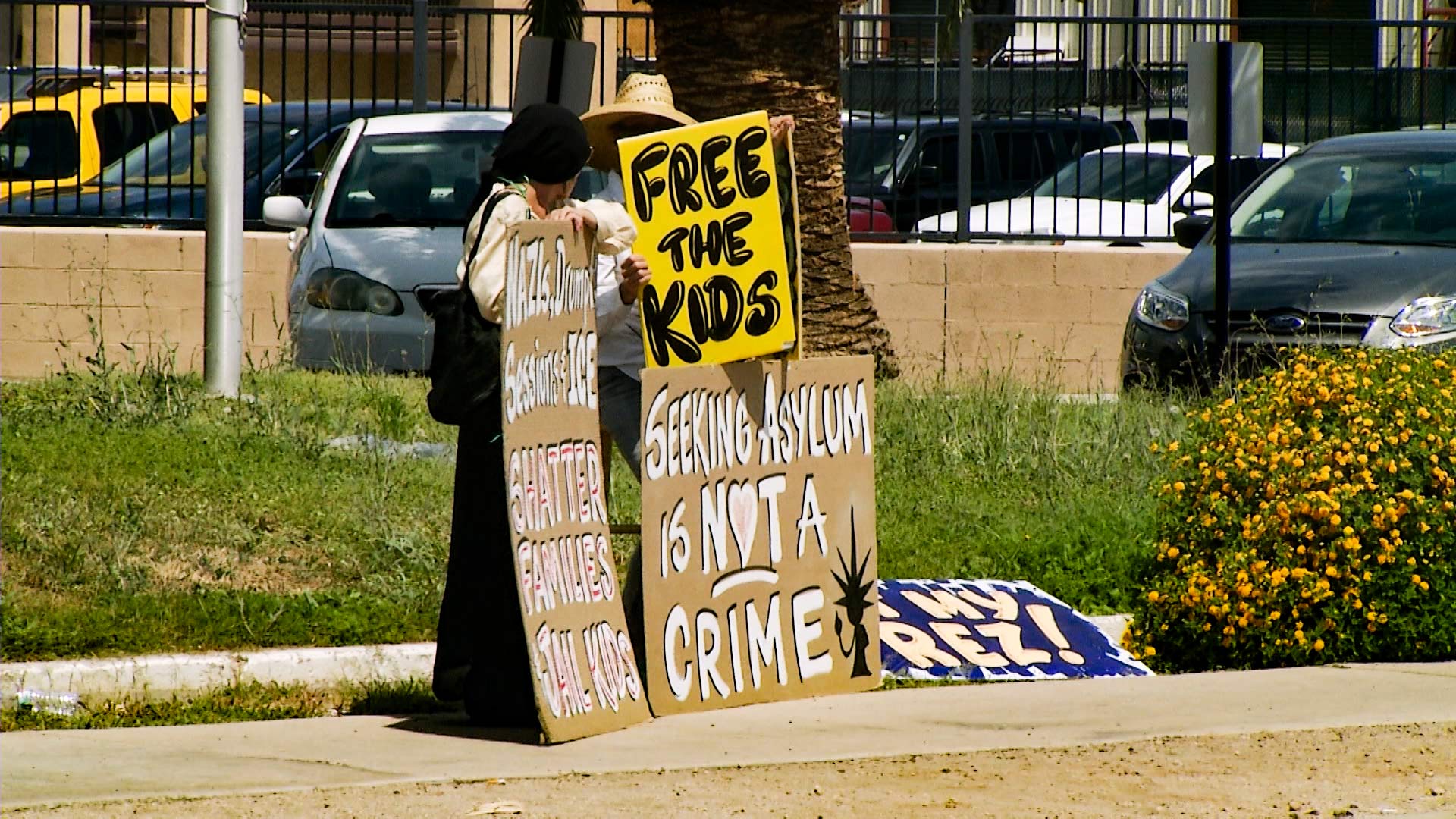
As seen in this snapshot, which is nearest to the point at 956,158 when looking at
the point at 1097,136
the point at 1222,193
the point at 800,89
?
the point at 1097,136

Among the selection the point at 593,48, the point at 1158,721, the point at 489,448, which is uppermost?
the point at 593,48

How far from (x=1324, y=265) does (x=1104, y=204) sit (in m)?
4.35

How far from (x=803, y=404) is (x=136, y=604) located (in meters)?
2.17

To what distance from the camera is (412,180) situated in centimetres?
1196

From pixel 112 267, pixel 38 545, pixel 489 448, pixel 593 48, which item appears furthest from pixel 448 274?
pixel 489 448

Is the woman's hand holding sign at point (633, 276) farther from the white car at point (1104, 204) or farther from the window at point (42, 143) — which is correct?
the window at point (42, 143)

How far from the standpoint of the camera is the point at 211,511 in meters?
7.15

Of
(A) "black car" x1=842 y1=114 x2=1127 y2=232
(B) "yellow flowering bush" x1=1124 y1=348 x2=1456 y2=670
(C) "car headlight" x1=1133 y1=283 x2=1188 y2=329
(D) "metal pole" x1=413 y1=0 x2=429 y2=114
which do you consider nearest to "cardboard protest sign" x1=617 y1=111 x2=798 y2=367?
(B) "yellow flowering bush" x1=1124 y1=348 x2=1456 y2=670

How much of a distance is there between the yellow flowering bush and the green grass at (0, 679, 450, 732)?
2.60 meters

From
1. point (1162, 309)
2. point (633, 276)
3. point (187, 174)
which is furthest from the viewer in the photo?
point (187, 174)

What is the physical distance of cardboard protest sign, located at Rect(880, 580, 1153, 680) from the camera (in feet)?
22.0

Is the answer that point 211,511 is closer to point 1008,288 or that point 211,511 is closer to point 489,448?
point 489,448

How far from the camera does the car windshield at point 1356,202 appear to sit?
11039mm

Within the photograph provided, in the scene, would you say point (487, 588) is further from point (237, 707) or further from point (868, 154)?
point (868, 154)
